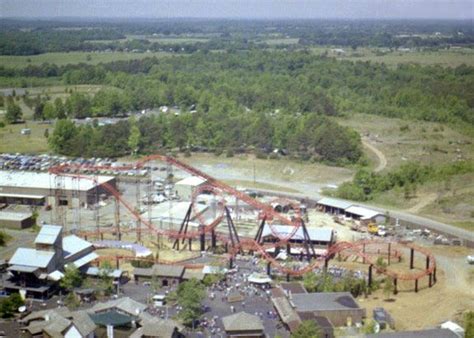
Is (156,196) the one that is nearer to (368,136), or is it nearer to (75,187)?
(75,187)

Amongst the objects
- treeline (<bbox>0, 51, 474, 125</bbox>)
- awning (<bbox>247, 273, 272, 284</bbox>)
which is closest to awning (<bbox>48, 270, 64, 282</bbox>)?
awning (<bbox>247, 273, 272, 284</bbox>)

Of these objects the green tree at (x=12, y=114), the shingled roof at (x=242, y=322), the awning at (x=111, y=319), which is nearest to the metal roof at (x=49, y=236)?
the awning at (x=111, y=319)

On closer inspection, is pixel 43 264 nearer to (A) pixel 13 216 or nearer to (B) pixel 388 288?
(A) pixel 13 216

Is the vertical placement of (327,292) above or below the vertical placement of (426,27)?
below

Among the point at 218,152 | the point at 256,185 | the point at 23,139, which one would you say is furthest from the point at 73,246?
the point at 23,139

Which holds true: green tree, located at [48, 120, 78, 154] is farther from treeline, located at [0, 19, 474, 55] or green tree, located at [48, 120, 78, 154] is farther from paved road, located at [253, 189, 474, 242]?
treeline, located at [0, 19, 474, 55]

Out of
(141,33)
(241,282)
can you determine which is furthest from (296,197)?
(141,33)

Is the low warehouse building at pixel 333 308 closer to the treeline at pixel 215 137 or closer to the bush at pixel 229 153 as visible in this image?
the treeline at pixel 215 137
